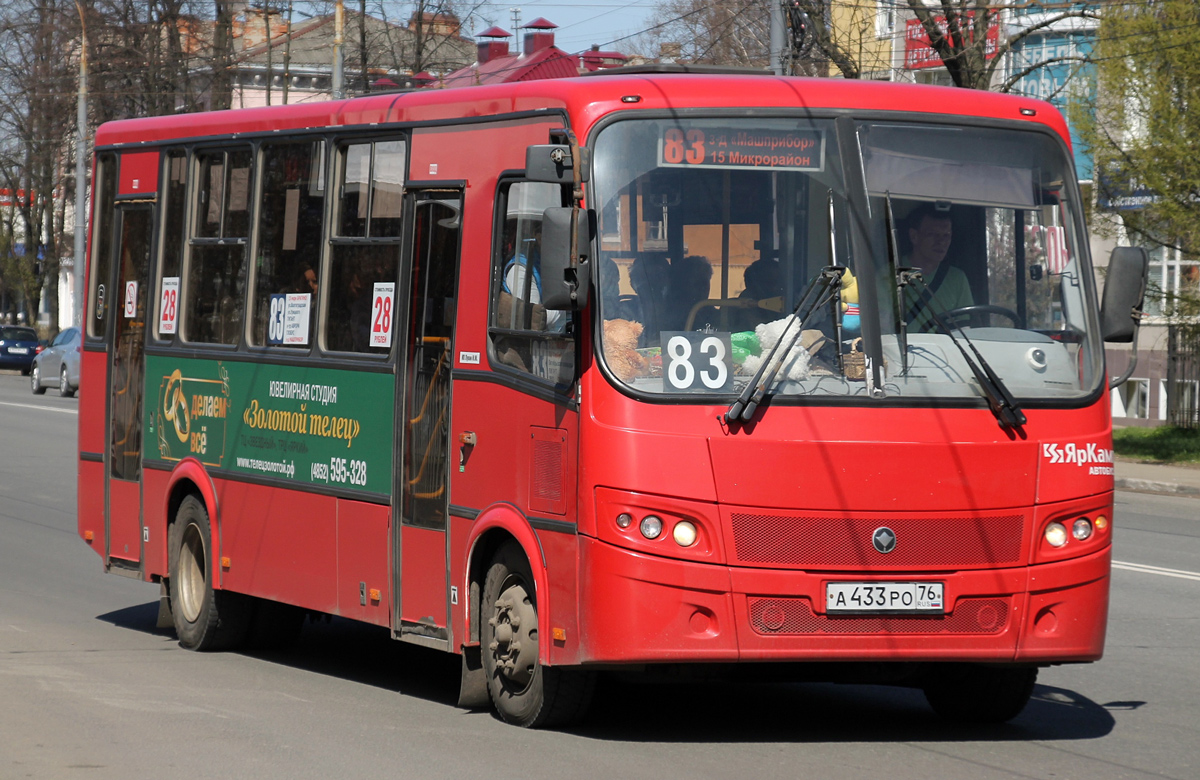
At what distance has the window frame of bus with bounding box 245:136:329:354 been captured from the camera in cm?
925

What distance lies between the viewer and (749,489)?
22.0 ft

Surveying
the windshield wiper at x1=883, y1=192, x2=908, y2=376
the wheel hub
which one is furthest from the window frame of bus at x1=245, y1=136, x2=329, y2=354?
the windshield wiper at x1=883, y1=192, x2=908, y2=376

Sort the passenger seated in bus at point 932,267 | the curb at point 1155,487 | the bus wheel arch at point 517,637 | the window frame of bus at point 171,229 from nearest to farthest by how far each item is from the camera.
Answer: the passenger seated in bus at point 932,267 < the bus wheel arch at point 517,637 < the window frame of bus at point 171,229 < the curb at point 1155,487

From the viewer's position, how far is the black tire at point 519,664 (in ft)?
23.8

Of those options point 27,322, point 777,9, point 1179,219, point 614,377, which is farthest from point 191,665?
point 27,322

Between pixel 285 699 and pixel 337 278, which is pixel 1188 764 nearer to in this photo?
pixel 285 699

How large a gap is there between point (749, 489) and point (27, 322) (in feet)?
240

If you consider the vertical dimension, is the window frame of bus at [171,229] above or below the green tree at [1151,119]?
below

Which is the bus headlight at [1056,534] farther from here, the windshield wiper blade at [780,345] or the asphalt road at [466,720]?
the windshield wiper blade at [780,345]

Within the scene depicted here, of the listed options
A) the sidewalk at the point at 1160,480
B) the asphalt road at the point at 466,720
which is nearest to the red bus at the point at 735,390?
the asphalt road at the point at 466,720

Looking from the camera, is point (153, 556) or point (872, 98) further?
point (153, 556)

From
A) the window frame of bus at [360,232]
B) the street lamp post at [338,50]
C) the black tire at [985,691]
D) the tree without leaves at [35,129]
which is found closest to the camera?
the black tire at [985,691]

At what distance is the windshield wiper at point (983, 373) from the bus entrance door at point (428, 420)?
7.07 feet

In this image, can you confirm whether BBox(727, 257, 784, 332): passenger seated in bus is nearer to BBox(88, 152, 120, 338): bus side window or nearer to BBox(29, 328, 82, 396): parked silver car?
BBox(88, 152, 120, 338): bus side window
